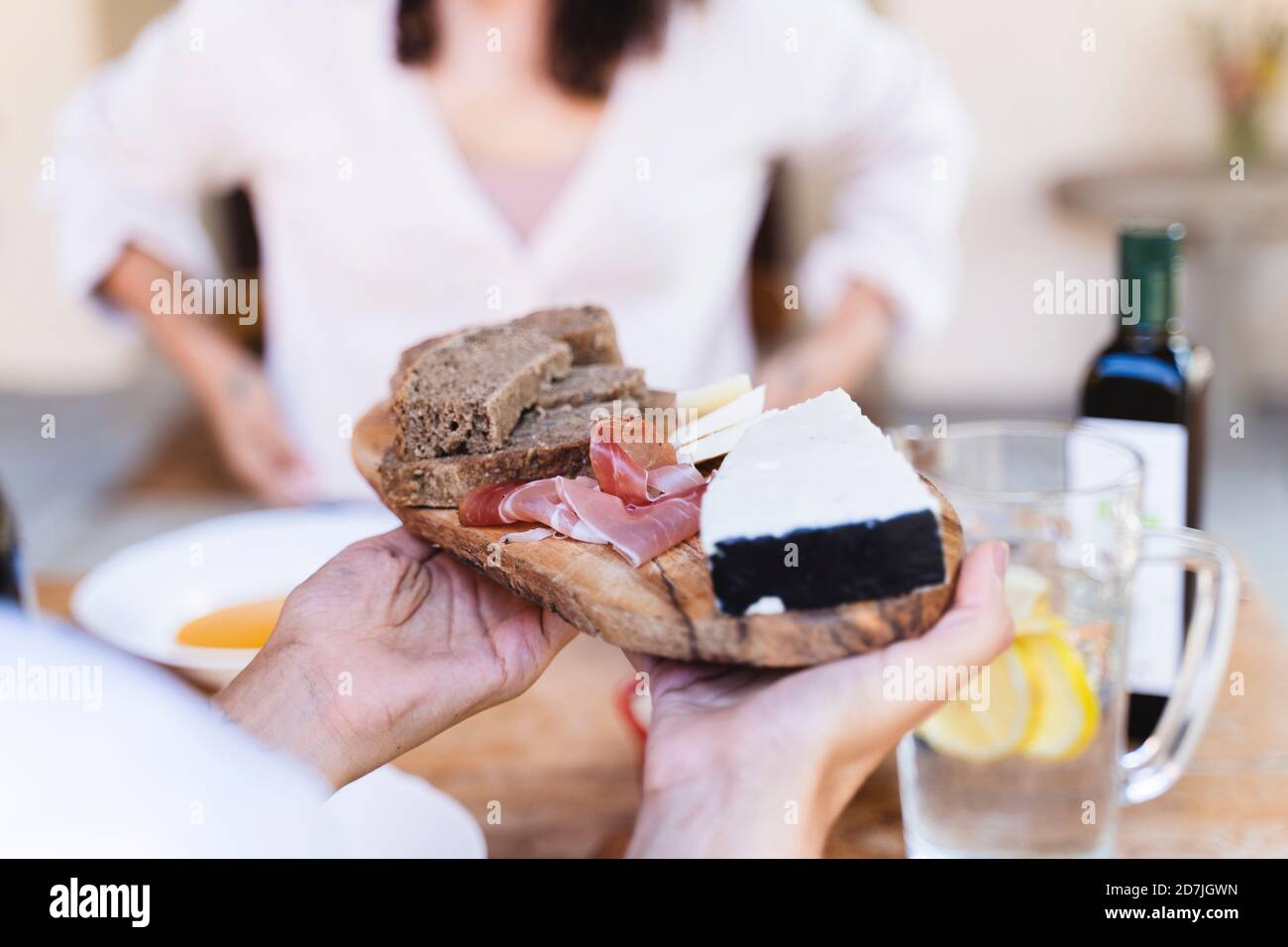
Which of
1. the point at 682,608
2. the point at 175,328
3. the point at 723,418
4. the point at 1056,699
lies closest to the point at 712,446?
the point at 723,418

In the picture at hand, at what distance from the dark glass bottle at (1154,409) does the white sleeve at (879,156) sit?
72 cm

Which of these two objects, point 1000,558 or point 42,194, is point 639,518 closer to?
point 1000,558

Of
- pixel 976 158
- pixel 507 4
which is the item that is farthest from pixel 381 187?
Result: pixel 976 158

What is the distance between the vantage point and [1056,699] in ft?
2.27

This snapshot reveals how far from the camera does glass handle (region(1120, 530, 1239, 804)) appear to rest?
705 mm

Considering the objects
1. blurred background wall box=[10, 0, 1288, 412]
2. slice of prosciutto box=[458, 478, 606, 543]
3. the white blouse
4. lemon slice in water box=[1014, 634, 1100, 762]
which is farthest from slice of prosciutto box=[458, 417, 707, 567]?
blurred background wall box=[10, 0, 1288, 412]

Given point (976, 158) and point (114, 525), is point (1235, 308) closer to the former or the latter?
point (976, 158)

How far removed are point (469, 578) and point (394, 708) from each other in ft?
0.32

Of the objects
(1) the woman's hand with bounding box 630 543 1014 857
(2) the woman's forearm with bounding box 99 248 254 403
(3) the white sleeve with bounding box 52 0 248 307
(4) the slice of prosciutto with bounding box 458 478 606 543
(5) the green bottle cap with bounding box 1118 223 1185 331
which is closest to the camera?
(1) the woman's hand with bounding box 630 543 1014 857

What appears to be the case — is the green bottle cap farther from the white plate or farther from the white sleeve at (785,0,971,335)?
the white sleeve at (785,0,971,335)

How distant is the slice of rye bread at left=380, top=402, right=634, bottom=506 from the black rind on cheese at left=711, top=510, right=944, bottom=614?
0.20 m

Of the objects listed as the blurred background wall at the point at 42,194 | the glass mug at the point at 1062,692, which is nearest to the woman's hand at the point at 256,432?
the glass mug at the point at 1062,692

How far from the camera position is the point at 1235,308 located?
9.42 feet

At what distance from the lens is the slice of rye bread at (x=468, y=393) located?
0.70 metres
